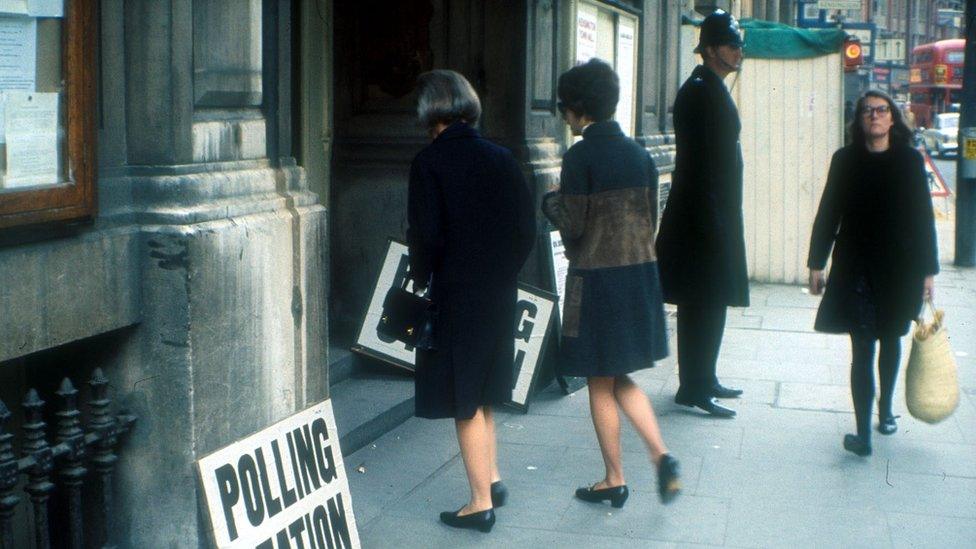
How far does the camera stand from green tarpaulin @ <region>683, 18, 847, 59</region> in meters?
11.3

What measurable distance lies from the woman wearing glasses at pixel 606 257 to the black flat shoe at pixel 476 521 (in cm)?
56

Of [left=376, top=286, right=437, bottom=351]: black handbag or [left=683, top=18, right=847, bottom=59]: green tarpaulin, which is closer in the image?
[left=376, top=286, right=437, bottom=351]: black handbag

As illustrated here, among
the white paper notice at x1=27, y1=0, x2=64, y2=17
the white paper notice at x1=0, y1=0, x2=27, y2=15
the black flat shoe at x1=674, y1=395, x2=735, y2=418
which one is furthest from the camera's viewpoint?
the black flat shoe at x1=674, y1=395, x2=735, y2=418

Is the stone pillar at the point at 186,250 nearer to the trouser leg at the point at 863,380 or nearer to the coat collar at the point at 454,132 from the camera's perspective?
the coat collar at the point at 454,132

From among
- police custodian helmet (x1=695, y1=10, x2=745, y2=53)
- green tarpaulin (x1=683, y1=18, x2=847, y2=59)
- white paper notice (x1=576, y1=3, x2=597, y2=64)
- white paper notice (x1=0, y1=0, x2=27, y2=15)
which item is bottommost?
white paper notice (x1=0, y1=0, x2=27, y2=15)

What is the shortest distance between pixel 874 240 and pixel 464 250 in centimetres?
215

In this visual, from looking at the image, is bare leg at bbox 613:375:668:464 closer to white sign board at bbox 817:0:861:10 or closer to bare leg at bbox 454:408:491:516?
bare leg at bbox 454:408:491:516

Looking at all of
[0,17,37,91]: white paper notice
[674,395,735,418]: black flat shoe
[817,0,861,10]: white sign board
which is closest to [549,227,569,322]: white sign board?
[674,395,735,418]: black flat shoe

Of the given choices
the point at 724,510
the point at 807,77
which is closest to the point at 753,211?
the point at 807,77

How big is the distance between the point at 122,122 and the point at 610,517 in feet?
7.96

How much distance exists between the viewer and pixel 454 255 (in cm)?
475

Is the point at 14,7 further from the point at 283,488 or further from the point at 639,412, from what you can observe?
the point at 639,412

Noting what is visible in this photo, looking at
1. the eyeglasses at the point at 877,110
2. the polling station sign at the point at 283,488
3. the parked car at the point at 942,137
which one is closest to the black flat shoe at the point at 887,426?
the eyeglasses at the point at 877,110

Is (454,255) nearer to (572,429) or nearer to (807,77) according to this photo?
(572,429)
